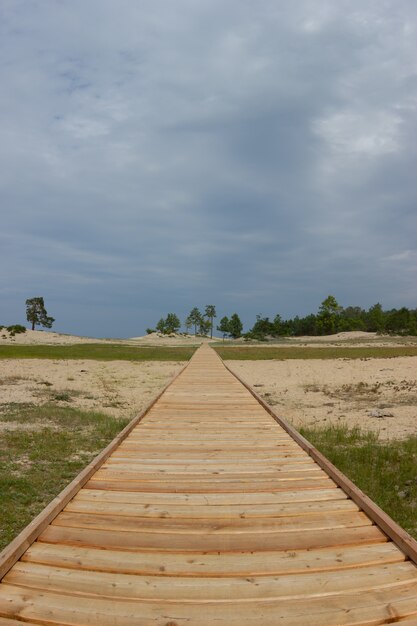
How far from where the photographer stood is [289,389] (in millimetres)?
15688

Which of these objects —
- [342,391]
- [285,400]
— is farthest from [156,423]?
[342,391]

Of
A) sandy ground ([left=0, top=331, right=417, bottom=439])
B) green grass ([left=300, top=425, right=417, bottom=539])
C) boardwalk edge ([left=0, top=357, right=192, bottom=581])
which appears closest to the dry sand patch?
sandy ground ([left=0, top=331, right=417, bottom=439])

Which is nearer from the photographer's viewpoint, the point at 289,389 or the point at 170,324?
the point at 289,389

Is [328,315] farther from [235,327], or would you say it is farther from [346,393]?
[346,393]

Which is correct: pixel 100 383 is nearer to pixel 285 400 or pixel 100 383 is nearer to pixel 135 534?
pixel 285 400

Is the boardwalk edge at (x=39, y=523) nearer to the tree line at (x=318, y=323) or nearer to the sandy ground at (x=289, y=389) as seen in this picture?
the sandy ground at (x=289, y=389)

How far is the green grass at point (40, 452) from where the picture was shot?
548cm

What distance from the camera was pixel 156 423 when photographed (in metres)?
7.14

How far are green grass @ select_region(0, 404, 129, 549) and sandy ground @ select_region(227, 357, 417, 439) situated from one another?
471 cm

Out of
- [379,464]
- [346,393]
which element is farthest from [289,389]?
[379,464]

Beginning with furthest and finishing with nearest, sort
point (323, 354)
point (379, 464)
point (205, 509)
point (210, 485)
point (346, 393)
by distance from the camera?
point (323, 354) → point (346, 393) → point (379, 464) → point (210, 485) → point (205, 509)

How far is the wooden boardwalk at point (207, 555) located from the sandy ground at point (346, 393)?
233 inches

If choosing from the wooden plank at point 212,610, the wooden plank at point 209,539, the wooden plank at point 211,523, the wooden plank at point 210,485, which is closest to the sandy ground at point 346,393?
the wooden plank at point 210,485

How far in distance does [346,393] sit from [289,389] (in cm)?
200
